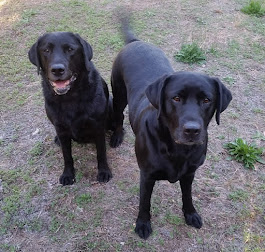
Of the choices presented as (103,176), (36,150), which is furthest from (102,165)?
(36,150)

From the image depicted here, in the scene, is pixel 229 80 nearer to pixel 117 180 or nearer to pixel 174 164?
pixel 117 180

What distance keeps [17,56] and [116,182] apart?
2.91 m

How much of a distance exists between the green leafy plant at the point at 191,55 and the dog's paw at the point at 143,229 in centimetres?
286

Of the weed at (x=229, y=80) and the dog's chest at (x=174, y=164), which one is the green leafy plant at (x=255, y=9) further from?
the dog's chest at (x=174, y=164)

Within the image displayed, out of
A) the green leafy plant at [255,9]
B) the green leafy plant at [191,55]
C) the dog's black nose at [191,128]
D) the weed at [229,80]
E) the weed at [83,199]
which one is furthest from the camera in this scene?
the green leafy plant at [255,9]

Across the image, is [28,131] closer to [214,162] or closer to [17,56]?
[17,56]

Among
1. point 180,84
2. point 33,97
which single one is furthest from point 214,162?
point 33,97

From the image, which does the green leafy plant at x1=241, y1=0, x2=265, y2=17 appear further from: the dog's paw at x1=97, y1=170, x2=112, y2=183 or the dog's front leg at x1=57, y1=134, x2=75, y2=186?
the dog's front leg at x1=57, y1=134, x2=75, y2=186

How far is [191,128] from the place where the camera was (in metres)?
1.98

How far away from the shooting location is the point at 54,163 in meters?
3.42

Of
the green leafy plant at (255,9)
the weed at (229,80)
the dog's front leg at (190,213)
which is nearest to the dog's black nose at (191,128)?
the dog's front leg at (190,213)

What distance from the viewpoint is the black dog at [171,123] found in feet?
6.78

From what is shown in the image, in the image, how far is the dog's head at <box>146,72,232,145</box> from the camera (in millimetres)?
2031

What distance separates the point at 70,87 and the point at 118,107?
923 mm
